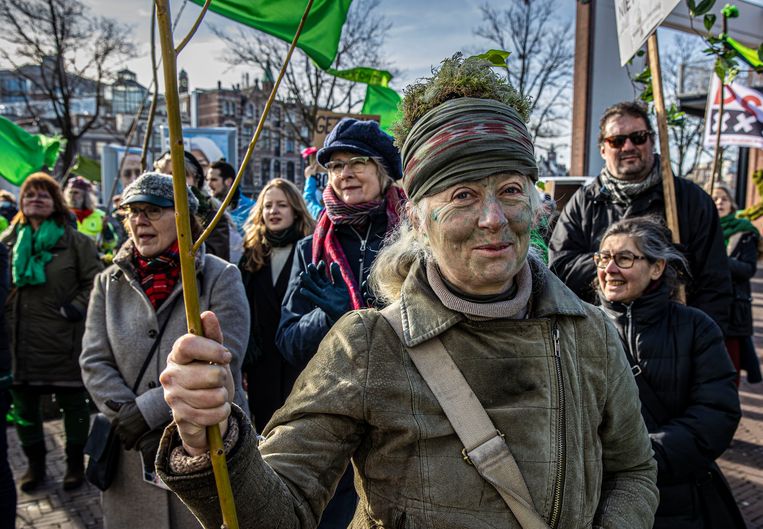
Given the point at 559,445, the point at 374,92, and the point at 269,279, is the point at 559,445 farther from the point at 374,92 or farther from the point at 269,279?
the point at 374,92

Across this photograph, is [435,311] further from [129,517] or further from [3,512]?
[3,512]

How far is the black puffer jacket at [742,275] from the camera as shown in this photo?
5332 mm

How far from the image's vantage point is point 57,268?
181 inches

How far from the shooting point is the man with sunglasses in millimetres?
3357

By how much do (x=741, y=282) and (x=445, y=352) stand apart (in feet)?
17.1

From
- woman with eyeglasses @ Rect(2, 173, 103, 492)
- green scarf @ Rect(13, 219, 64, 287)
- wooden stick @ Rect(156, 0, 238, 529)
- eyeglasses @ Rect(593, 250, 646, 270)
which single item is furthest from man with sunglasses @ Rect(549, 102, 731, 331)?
green scarf @ Rect(13, 219, 64, 287)

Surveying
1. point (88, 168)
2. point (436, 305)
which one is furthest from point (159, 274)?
point (88, 168)

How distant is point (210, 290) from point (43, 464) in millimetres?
2664

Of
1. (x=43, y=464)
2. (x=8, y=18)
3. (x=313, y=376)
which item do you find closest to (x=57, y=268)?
(x=43, y=464)

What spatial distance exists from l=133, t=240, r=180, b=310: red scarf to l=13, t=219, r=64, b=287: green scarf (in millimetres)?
2103

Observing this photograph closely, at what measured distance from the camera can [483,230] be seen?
4.79 ft

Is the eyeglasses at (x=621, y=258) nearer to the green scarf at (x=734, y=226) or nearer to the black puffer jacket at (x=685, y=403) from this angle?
the black puffer jacket at (x=685, y=403)

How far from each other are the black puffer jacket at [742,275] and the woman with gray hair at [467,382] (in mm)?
4127

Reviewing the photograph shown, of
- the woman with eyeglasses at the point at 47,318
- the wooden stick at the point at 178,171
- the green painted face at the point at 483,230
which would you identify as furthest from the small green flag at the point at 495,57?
the woman with eyeglasses at the point at 47,318
